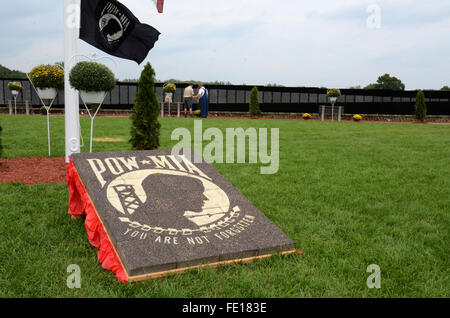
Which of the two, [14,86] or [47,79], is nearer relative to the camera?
[47,79]

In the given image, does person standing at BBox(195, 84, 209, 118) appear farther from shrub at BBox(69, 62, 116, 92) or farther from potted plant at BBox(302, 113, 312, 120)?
shrub at BBox(69, 62, 116, 92)

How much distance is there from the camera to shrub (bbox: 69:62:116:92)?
6.98m

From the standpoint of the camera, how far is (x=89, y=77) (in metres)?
6.99

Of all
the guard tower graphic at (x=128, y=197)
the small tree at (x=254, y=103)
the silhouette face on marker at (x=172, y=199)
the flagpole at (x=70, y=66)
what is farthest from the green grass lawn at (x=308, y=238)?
the small tree at (x=254, y=103)

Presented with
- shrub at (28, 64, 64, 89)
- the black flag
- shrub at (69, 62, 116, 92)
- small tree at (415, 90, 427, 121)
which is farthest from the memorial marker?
small tree at (415, 90, 427, 121)

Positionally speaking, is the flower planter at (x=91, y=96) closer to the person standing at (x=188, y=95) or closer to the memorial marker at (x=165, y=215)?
the memorial marker at (x=165, y=215)

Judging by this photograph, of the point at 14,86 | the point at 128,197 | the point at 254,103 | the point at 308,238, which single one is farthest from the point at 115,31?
the point at 14,86

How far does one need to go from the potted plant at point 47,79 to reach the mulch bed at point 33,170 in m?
1.70

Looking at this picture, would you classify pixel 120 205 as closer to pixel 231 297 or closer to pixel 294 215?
pixel 231 297

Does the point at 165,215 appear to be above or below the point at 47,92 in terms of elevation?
below

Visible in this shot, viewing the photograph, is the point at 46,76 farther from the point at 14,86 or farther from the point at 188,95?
the point at 14,86

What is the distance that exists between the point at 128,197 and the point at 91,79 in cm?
356

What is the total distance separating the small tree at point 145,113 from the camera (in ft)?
27.5

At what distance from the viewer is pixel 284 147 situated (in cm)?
1136
